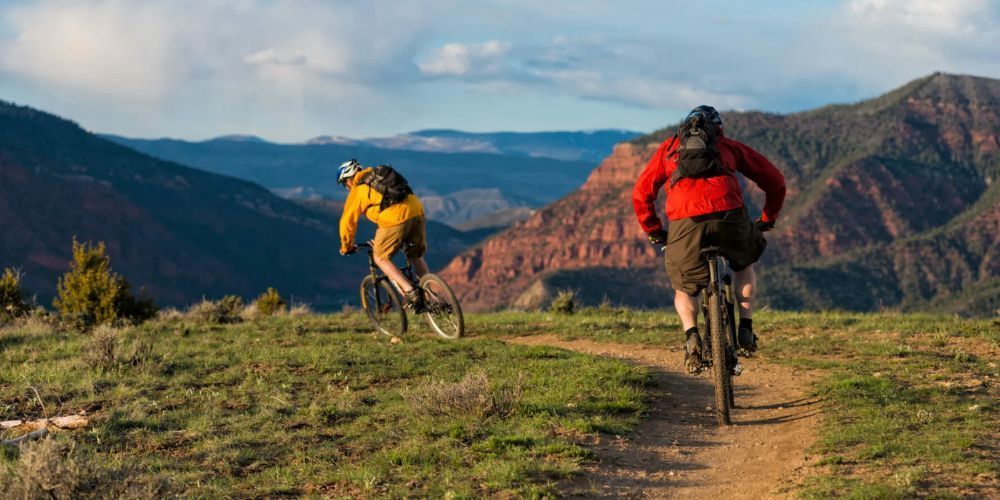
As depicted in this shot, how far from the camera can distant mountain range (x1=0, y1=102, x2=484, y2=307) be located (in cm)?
13425

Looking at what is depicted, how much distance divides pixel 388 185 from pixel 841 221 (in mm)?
115773

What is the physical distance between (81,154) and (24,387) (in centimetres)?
15774

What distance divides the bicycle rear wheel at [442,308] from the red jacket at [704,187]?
171 inches

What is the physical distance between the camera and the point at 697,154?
7.48 meters

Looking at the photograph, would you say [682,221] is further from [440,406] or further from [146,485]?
[146,485]

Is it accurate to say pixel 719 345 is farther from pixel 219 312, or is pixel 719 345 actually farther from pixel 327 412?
pixel 219 312

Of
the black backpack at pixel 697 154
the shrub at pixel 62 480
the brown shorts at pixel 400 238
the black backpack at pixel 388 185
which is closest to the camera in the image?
the shrub at pixel 62 480

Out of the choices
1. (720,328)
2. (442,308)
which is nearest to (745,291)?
(720,328)

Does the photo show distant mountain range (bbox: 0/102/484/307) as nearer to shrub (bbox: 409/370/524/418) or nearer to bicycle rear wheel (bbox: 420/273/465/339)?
bicycle rear wheel (bbox: 420/273/465/339)

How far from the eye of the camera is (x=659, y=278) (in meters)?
108

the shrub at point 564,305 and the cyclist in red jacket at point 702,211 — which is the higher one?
the cyclist in red jacket at point 702,211

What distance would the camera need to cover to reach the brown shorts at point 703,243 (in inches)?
297

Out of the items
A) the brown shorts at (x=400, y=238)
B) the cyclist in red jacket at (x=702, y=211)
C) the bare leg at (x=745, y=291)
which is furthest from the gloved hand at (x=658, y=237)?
the brown shorts at (x=400, y=238)

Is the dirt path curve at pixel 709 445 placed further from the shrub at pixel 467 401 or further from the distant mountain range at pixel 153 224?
the distant mountain range at pixel 153 224
